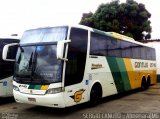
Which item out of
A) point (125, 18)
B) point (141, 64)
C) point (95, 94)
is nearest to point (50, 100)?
point (95, 94)

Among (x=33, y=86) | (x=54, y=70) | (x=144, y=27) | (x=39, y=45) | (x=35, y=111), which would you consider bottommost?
(x=35, y=111)

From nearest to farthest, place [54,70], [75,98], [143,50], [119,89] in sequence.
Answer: [54,70], [75,98], [119,89], [143,50]

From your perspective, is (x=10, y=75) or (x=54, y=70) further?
(x=10, y=75)

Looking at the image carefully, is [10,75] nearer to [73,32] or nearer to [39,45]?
[39,45]

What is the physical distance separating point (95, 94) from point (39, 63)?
117 inches

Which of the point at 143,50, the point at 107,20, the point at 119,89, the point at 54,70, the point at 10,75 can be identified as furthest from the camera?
the point at 107,20

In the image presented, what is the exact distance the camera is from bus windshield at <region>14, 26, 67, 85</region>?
9008 millimetres

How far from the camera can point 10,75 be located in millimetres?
12039

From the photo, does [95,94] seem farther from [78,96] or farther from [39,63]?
[39,63]

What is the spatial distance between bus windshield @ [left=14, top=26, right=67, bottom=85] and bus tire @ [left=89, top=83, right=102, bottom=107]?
94.6 inches

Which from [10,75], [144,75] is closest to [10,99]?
[10,75]

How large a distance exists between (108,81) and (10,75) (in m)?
4.34

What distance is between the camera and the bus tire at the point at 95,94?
35.6 ft

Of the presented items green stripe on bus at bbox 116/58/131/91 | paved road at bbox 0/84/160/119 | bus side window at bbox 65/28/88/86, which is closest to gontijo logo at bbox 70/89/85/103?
bus side window at bbox 65/28/88/86
